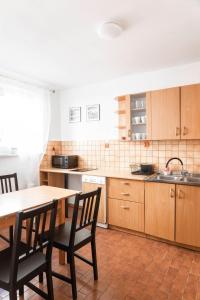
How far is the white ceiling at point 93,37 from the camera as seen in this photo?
67.7 inches

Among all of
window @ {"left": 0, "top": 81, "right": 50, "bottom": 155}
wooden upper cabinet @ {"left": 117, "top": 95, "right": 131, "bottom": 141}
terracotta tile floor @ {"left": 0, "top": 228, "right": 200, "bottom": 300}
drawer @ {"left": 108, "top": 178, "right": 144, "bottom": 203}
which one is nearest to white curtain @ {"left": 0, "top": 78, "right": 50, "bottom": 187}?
window @ {"left": 0, "top": 81, "right": 50, "bottom": 155}

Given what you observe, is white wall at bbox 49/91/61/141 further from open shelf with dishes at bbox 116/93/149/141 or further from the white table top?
the white table top

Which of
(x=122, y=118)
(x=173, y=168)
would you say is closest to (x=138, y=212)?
(x=173, y=168)

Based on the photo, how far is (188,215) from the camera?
98.3 inches

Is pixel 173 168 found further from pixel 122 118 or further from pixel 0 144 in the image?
pixel 0 144

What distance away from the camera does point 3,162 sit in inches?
132

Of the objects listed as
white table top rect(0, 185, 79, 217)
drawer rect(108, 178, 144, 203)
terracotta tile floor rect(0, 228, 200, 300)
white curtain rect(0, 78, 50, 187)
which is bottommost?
terracotta tile floor rect(0, 228, 200, 300)

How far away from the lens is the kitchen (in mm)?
1842

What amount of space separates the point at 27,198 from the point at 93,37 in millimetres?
1796

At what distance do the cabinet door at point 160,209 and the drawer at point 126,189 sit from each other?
0.34ft

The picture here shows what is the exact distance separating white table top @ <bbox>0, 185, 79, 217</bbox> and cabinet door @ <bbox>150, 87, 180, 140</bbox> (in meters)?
1.54

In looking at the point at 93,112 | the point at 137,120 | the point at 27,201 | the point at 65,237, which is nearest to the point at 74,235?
the point at 65,237

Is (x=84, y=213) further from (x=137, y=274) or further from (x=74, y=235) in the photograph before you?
(x=137, y=274)

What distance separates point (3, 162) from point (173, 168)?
2668mm
